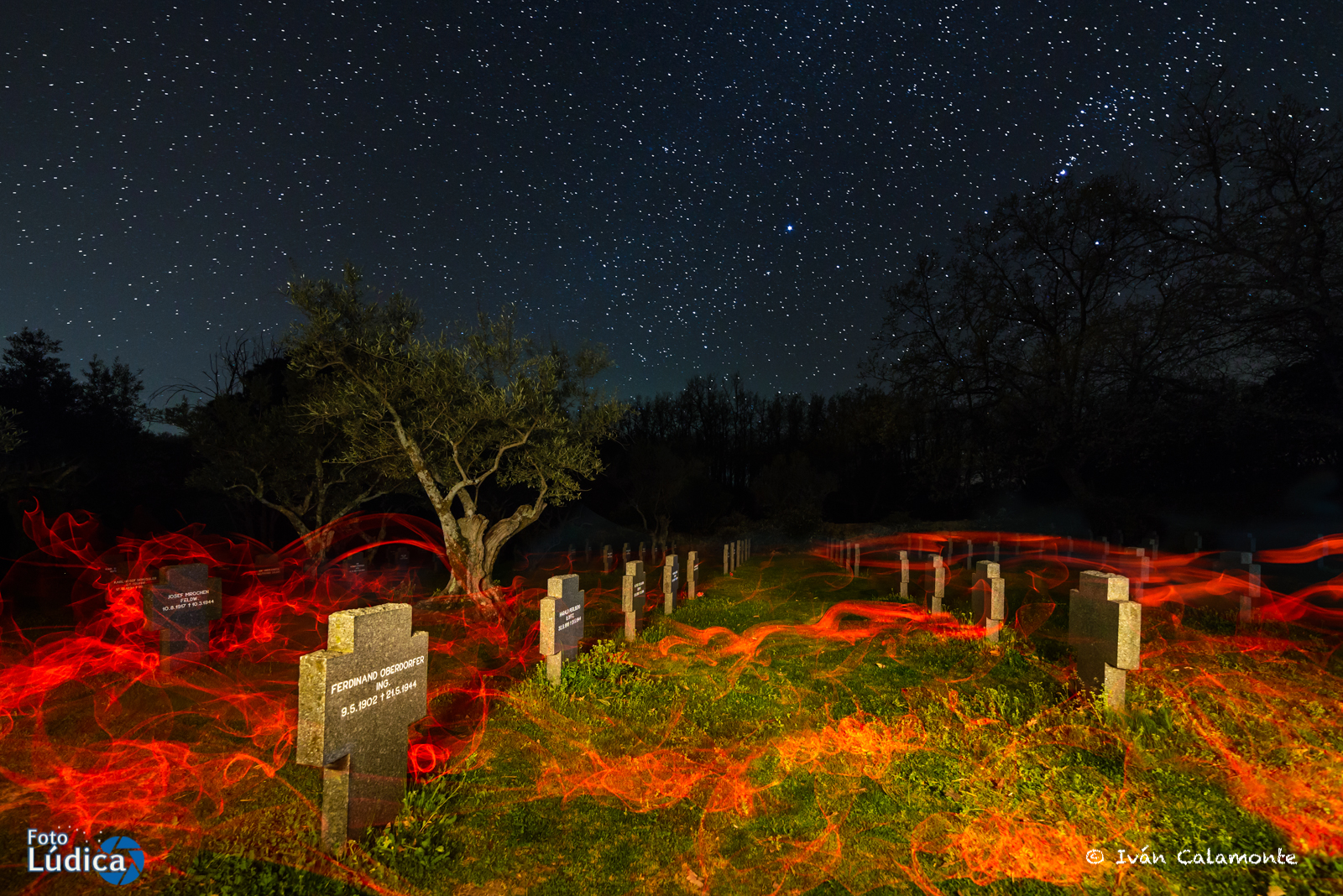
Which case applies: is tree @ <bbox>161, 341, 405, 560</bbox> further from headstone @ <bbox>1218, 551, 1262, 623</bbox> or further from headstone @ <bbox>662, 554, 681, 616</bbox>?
headstone @ <bbox>1218, 551, 1262, 623</bbox>

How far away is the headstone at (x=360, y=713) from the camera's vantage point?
14.2 feet

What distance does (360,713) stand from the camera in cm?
462

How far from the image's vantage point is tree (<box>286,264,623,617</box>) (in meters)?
15.2

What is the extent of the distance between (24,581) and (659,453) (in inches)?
1102

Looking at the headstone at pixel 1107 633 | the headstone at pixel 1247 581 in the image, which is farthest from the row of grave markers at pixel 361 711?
the headstone at pixel 1247 581

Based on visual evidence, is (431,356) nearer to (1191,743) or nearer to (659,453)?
(1191,743)

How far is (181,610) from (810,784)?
379 inches

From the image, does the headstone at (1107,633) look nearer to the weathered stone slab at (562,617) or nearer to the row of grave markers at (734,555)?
the weathered stone slab at (562,617)

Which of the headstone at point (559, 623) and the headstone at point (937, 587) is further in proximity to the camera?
the headstone at point (937, 587)

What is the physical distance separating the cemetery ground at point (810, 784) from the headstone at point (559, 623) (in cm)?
33

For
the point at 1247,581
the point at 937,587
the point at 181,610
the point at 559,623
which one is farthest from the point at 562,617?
the point at 1247,581

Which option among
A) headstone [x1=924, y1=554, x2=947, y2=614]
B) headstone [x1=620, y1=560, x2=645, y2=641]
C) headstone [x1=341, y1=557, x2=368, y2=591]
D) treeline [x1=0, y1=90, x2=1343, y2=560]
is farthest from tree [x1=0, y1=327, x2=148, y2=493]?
headstone [x1=924, y1=554, x2=947, y2=614]

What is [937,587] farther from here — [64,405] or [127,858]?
[64,405]

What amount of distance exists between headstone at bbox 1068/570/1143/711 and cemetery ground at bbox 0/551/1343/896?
0.34 m
